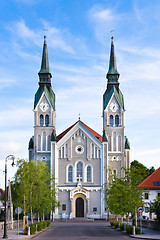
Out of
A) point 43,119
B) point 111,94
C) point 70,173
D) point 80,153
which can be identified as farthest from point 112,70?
point 70,173

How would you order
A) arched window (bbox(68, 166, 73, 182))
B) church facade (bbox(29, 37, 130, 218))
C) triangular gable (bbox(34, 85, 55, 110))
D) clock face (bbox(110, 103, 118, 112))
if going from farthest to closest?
clock face (bbox(110, 103, 118, 112)), triangular gable (bbox(34, 85, 55, 110)), arched window (bbox(68, 166, 73, 182)), church facade (bbox(29, 37, 130, 218))

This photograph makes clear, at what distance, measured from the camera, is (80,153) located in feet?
235

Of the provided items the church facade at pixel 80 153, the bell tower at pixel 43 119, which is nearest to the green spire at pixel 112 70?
the church facade at pixel 80 153

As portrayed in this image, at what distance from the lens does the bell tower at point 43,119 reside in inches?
2844

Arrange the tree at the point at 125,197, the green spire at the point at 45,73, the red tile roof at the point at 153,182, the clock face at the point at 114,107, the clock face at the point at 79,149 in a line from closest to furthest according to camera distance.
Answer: the tree at the point at 125,197 < the red tile roof at the point at 153,182 < the clock face at the point at 79,149 < the clock face at the point at 114,107 < the green spire at the point at 45,73

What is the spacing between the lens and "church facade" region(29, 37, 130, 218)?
230 ft

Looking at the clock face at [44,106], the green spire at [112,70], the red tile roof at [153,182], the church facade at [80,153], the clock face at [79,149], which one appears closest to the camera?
the church facade at [80,153]

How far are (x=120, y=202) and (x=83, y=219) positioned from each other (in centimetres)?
2590

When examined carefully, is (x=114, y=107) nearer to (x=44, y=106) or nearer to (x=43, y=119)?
(x=44, y=106)

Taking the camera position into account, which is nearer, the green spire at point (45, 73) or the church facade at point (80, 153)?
the church facade at point (80, 153)

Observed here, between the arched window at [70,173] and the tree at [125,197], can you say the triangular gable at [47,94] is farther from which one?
the tree at [125,197]

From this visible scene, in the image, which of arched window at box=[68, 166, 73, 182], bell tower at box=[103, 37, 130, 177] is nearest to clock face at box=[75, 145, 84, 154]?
arched window at box=[68, 166, 73, 182]

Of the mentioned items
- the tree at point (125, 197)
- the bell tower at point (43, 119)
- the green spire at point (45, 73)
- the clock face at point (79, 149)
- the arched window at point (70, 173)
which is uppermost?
the green spire at point (45, 73)

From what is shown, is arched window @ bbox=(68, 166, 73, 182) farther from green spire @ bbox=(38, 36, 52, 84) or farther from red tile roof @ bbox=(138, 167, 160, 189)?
green spire @ bbox=(38, 36, 52, 84)
